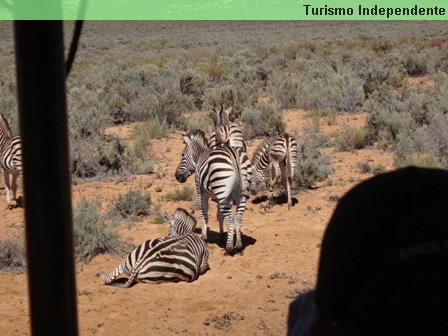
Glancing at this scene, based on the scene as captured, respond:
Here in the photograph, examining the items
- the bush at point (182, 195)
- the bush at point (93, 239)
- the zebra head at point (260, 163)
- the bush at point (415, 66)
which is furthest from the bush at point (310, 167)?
the bush at point (415, 66)

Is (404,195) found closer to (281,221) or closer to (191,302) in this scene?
(191,302)

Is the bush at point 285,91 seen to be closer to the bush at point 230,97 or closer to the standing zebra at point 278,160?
the bush at point 230,97

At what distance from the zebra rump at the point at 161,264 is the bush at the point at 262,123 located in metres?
8.69

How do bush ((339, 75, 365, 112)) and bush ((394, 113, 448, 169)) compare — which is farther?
bush ((339, 75, 365, 112))

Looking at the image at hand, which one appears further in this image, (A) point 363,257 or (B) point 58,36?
(B) point 58,36

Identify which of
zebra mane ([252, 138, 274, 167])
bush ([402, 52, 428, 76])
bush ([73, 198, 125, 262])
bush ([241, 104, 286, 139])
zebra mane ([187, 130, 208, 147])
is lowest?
bush ([73, 198, 125, 262])

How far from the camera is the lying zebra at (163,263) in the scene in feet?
25.7

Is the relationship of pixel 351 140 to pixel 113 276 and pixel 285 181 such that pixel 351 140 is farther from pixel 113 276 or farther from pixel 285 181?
pixel 113 276

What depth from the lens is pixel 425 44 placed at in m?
33.3

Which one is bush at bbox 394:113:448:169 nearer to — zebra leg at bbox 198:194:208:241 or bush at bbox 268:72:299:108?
zebra leg at bbox 198:194:208:241

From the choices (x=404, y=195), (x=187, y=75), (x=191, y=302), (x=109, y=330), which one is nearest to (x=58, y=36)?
(x=404, y=195)

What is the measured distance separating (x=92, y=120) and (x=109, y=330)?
34.3 feet

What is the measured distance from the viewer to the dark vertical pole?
134 centimetres

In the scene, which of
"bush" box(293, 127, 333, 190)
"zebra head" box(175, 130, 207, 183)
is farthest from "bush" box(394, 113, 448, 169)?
"zebra head" box(175, 130, 207, 183)
